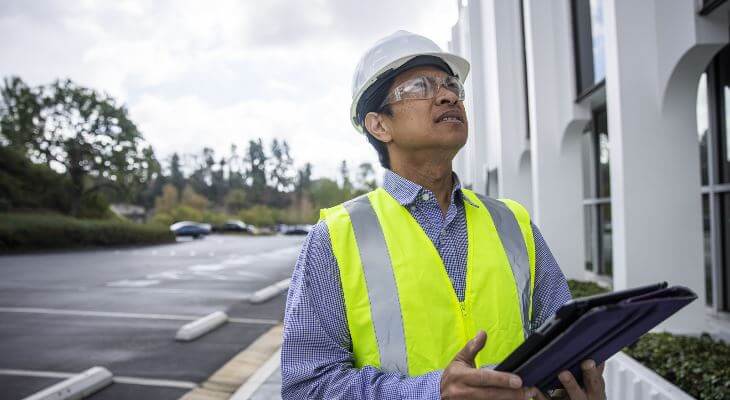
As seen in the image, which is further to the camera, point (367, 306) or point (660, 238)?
point (660, 238)

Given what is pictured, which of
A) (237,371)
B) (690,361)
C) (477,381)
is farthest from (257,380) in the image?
(477,381)

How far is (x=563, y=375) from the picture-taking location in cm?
133

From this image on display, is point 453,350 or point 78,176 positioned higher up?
point 78,176

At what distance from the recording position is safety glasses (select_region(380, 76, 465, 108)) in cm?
189

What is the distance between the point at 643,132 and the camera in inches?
258

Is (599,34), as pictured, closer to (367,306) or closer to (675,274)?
(675,274)

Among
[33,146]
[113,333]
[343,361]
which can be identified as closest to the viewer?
[343,361]

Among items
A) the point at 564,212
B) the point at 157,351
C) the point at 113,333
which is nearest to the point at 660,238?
the point at 564,212

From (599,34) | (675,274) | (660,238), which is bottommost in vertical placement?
(675,274)

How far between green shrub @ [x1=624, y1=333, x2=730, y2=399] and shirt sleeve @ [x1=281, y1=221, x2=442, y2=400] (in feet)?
10.4

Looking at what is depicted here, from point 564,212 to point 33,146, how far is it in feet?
133

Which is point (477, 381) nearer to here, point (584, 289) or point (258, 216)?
point (584, 289)

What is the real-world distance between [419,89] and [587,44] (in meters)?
10.2

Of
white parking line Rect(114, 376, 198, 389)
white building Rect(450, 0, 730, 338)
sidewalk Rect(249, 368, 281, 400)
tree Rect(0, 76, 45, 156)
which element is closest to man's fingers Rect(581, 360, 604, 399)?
white building Rect(450, 0, 730, 338)
